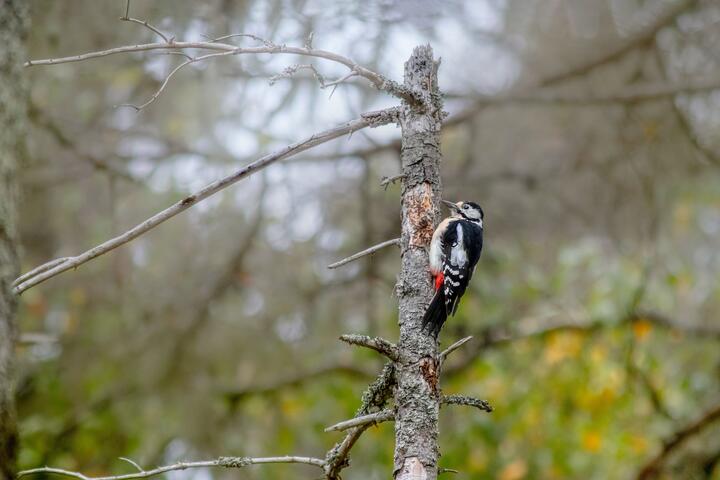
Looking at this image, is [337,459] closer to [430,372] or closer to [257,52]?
[430,372]

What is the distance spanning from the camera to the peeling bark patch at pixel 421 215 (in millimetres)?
2623

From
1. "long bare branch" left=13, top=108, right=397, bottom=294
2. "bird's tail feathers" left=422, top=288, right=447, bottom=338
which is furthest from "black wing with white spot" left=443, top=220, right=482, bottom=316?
"long bare branch" left=13, top=108, right=397, bottom=294

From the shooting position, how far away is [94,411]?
6414 millimetres

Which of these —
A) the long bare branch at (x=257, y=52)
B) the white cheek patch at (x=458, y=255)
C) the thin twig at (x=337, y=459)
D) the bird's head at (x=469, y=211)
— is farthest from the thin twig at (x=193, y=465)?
the bird's head at (x=469, y=211)

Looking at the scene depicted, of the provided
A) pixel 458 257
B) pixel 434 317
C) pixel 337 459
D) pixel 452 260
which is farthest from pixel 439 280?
pixel 337 459

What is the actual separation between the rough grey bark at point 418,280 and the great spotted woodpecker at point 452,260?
0.05 meters

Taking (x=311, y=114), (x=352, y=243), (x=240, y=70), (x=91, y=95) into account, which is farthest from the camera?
(x=91, y=95)

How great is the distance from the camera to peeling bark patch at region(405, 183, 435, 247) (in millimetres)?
2623

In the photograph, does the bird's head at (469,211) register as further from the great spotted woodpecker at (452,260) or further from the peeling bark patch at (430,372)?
the peeling bark patch at (430,372)

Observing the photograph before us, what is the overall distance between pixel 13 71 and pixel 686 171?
5588 millimetres

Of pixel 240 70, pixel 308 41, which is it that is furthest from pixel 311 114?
pixel 308 41

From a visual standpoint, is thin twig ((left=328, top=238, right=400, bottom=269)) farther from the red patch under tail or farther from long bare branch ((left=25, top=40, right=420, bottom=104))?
the red patch under tail

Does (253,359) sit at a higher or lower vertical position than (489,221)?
lower

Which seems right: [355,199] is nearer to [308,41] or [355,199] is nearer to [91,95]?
[91,95]
